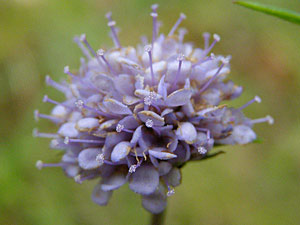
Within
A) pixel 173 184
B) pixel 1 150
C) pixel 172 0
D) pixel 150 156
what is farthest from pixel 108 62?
pixel 172 0

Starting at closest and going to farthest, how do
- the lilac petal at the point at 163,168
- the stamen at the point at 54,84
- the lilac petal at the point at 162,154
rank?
the lilac petal at the point at 162,154 → the lilac petal at the point at 163,168 → the stamen at the point at 54,84

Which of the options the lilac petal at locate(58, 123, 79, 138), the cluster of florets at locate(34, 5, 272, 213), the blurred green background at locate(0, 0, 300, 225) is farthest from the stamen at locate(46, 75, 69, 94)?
the blurred green background at locate(0, 0, 300, 225)

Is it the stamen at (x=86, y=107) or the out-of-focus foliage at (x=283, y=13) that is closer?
the out-of-focus foliage at (x=283, y=13)

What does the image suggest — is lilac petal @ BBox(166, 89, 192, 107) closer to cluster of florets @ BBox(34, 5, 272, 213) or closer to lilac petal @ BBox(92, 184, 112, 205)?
cluster of florets @ BBox(34, 5, 272, 213)

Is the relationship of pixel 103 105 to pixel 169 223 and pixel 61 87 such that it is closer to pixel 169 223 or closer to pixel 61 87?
pixel 61 87

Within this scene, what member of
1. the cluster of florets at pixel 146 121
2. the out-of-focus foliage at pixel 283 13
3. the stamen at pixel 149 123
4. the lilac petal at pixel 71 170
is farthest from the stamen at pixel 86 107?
the out-of-focus foliage at pixel 283 13

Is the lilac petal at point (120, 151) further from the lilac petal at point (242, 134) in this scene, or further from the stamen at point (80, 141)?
the lilac petal at point (242, 134)
